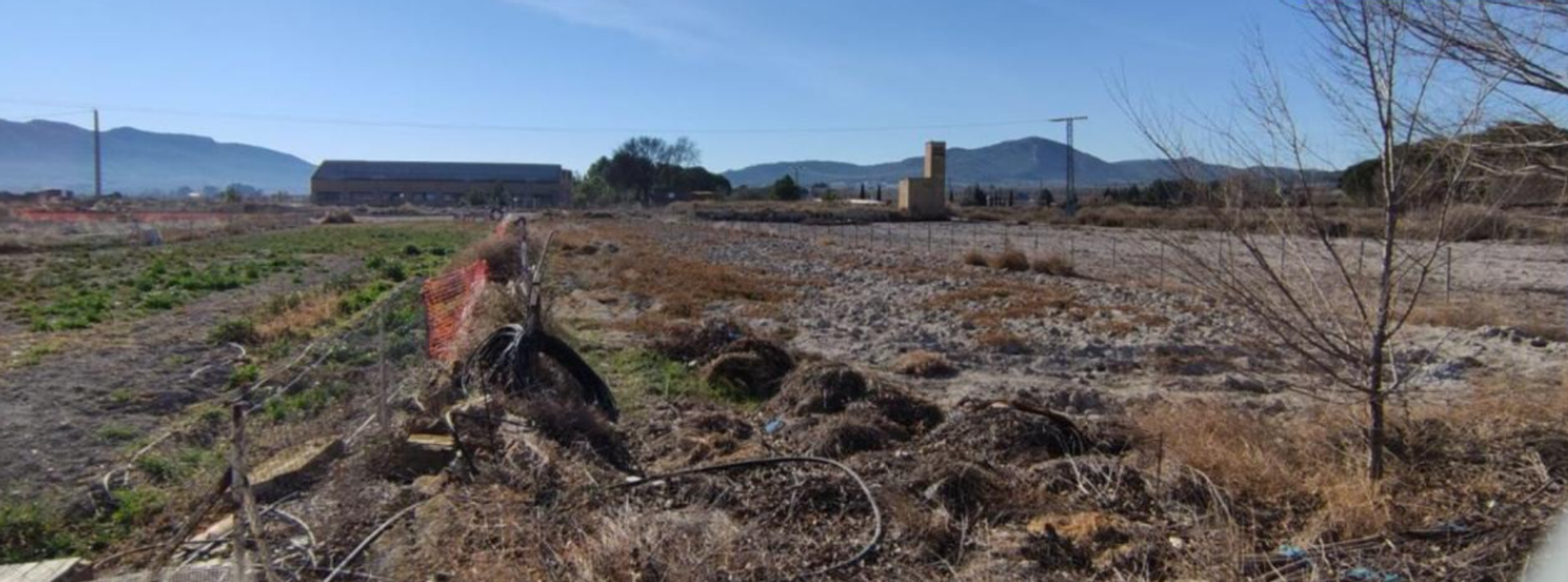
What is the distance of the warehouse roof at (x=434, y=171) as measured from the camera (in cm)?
14488

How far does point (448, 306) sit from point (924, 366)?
598 cm

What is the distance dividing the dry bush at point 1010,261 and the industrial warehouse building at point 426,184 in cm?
10804

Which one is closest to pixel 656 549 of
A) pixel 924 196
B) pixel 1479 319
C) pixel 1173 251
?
pixel 1173 251

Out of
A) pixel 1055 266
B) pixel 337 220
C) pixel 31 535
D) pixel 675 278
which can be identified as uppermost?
pixel 337 220

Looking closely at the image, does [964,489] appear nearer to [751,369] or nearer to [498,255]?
[751,369]

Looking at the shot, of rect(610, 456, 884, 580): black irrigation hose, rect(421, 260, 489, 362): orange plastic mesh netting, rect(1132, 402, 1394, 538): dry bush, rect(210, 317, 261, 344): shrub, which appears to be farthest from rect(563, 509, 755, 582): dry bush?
rect(210, 317, 261, 344): shrub

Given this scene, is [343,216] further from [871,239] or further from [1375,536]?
[1375,536]

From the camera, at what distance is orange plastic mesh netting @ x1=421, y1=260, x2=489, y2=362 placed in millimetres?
12086

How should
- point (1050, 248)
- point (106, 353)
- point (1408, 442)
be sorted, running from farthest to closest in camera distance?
1. point (1050, 248)
2. point (106, 353)
3. point (1408, 442)

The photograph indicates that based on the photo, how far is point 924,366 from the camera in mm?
12961

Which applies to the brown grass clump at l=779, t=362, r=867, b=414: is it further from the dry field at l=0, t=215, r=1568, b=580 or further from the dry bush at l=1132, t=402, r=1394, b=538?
the dry bush at l=1132, t=402, r=1394, b=538

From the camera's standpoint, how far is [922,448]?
25.1ft

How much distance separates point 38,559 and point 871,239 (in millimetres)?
44014

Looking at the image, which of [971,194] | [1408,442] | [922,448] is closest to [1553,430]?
[1408,442]
